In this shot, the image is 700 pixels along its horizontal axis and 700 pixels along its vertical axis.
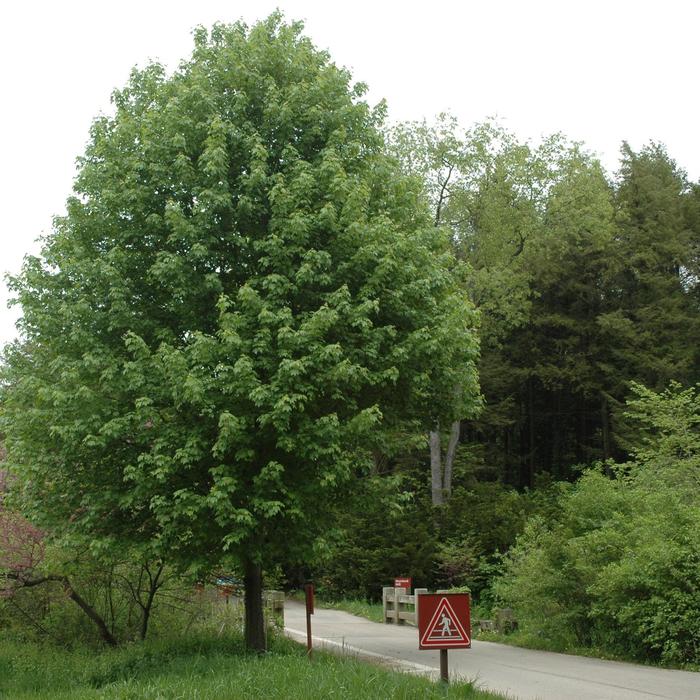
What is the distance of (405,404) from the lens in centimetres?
1451

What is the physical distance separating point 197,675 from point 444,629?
11.2 ft

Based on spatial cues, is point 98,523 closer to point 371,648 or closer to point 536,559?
point 371,648

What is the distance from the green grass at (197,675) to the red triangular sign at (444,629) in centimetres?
53

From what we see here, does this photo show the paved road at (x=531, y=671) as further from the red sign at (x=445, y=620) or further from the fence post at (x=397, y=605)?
the fence post at (x=397, y=605)

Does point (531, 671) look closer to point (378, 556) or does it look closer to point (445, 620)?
point (445, 620)

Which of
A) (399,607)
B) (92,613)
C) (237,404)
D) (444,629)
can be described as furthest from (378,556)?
(444,629)

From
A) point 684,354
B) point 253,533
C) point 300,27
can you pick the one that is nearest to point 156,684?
point 253,533

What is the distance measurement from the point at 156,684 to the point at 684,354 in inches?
1138

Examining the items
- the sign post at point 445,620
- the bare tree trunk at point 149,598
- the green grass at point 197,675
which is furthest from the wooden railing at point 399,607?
the sign post at point 445,620

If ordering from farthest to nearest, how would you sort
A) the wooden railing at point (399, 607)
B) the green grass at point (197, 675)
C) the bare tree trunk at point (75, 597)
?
the wooden railing at point (399, 607), the bare tree trunk at point (75, 597), the green grass at point (197, 675)

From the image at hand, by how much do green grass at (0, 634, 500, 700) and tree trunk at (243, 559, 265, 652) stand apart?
9.7 inches

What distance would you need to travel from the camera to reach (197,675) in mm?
10812

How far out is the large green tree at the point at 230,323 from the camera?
12141mm

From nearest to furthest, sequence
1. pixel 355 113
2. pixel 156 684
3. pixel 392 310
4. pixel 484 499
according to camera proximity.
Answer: pixel 156 684
pixel 392 310
pixel 355 113
pixel 484 499
